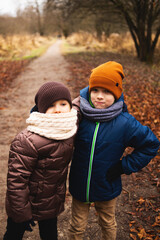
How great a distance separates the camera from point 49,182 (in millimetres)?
1562

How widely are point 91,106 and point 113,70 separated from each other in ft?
1.21

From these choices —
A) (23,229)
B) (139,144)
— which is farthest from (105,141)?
(23,229)

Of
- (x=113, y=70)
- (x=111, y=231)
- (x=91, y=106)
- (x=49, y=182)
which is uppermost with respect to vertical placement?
(x=113, y=70)

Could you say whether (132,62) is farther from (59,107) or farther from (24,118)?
(59,107)

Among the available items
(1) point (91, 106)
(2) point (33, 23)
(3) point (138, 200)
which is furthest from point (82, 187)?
(2) point (33, 23)

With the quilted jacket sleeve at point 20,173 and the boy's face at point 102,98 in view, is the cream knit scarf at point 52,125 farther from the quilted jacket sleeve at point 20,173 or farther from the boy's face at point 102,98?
the boy's face at point 102,98

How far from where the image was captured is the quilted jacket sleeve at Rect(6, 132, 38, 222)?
1426 millimetres

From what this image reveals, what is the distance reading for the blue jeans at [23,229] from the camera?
1.59m

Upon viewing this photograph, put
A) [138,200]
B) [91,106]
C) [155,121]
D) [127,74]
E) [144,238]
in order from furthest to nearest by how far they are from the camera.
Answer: [127,74] → [155,121] → [138,200] → [144,238] → [91,106]

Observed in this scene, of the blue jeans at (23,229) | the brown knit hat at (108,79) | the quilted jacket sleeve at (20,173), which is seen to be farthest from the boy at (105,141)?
the quilted jacket sleeve at (20,173)

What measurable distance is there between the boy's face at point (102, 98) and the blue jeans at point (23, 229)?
1137 mm

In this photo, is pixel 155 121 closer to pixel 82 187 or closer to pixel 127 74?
pixel 82 187

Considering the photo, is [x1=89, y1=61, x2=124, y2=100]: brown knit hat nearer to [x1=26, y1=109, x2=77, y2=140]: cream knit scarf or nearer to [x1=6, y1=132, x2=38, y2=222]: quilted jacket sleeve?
[x1=26, y1=109, x2=77, y2=140]: cream knit scarf

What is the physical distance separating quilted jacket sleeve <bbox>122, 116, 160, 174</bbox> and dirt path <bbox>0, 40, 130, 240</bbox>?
125 centimetres
